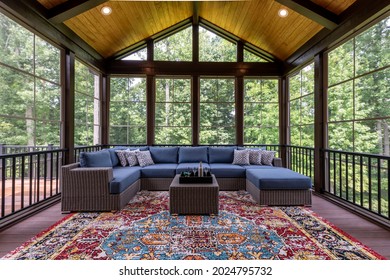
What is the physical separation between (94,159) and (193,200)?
188cm

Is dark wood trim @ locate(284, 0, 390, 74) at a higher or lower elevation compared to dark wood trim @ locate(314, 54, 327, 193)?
higher

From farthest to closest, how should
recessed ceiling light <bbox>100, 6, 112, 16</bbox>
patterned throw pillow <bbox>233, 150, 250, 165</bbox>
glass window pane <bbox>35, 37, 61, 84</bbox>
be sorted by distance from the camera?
patterned throw pillow <bbox>233, 150, 250, 165</bbox> → recessed ceiling light <bbox>100, 6, 112, 16</bbox> → glass window pane <bbox>35, 37, 61, 84</bbox>

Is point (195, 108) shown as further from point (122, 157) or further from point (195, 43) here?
point (122, 157)

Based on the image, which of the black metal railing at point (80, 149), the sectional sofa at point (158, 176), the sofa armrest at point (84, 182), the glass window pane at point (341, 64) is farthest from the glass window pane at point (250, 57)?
the sofa armrest at point (84, 182)

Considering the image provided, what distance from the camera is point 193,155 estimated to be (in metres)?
5.29

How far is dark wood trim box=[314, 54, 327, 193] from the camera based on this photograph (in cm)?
432

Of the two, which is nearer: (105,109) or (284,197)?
(284,197)

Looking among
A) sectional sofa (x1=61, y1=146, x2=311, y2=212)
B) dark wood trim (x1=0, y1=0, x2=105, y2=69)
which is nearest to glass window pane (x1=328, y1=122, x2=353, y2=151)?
sectional sofa (x1=61, y1=146, x2=311, y2=212)

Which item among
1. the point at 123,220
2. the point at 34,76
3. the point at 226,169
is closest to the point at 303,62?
the point at 226,169

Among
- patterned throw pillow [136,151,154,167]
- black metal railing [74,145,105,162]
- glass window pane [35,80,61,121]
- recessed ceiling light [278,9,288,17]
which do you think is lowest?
patterned throw pillow [136,151,154,167]

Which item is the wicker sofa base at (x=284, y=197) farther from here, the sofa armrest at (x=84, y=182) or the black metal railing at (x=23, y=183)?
the black metal railing at (x=23, y=183)

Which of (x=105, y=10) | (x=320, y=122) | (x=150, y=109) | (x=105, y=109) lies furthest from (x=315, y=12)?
(x=105, y=109)

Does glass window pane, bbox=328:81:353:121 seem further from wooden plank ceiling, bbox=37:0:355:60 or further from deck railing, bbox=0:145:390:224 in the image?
wooden plank ceiling, bbox=37:0:355:60

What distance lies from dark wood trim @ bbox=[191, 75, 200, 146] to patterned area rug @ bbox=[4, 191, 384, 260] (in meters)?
2.92
